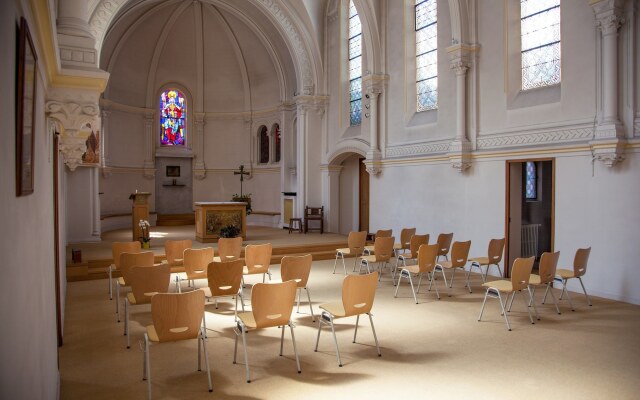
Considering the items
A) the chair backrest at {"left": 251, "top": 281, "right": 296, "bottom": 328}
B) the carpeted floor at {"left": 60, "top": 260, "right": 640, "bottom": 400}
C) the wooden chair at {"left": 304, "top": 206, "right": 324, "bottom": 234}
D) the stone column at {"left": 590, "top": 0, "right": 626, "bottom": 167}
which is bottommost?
the carpeted floor at {"left": 60, "top": 260, "right": 640, "bottom": 400}

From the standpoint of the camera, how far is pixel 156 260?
1088 centimetres

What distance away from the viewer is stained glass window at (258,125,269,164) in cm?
2019

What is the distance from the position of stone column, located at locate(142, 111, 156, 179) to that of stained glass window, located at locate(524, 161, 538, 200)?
45.5ft

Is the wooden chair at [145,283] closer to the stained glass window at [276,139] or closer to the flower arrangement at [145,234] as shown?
the flower arrangement at [145,234]

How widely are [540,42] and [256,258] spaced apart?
7.22m

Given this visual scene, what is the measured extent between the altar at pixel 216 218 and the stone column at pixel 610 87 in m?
9.22

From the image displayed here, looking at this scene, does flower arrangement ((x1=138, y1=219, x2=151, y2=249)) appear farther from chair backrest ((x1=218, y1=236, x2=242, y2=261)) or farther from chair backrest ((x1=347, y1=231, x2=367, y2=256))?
chair backrest ((x1=347, y1=231, x2=367, y2=256))

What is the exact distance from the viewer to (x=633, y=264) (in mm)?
7812

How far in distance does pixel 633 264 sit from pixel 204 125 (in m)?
16.6

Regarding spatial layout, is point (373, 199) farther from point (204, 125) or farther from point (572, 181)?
point (204, 125)

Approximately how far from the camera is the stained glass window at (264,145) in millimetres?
20188

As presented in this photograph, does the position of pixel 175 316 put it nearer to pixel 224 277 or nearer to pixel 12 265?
pixel 224 277

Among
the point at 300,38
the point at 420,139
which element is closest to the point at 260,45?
the point at 300,38

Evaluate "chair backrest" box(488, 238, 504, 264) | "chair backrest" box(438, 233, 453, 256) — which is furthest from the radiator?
"chair backrest" box(488, 238, 504, 264)
